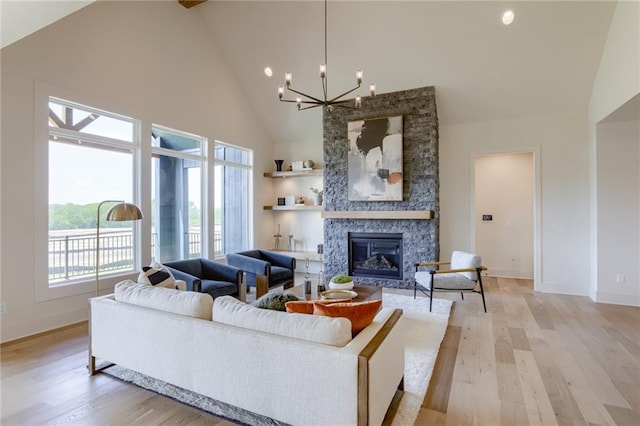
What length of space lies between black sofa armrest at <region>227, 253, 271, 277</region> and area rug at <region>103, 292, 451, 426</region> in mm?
2136

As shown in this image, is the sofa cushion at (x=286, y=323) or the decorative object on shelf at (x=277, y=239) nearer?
the sofa cushion at (x=286, y=323)

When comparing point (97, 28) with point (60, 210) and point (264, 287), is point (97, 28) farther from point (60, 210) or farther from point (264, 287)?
point (264, 287)

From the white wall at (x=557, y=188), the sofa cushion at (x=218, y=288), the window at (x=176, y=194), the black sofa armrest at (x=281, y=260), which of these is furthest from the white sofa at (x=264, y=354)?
the white wall at (x=557, y=188)

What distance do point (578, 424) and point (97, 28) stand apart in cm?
616

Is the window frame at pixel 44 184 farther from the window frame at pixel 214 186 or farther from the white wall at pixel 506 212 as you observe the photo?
the white wall at pixel 506 212

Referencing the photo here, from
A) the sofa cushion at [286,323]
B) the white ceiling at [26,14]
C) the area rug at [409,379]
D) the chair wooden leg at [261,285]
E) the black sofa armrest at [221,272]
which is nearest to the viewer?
the sofa cushion at [286,323]

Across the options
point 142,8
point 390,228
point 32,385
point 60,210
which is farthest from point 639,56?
point 60,210

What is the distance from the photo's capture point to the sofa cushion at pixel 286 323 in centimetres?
175

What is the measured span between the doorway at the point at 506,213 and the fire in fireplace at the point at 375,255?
186 centimetres

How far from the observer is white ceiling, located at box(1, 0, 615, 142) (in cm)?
432

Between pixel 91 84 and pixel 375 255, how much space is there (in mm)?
5107

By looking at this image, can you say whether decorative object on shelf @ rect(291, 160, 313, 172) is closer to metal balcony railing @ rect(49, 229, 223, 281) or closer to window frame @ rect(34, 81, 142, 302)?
metal balcony railing @ rect(49, 229, 223, 281)

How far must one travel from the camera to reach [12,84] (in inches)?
129

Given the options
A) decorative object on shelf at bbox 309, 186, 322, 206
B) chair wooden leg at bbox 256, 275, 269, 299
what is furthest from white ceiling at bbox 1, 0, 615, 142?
chair wooden leg at bbox 256, 275, 269, 299
